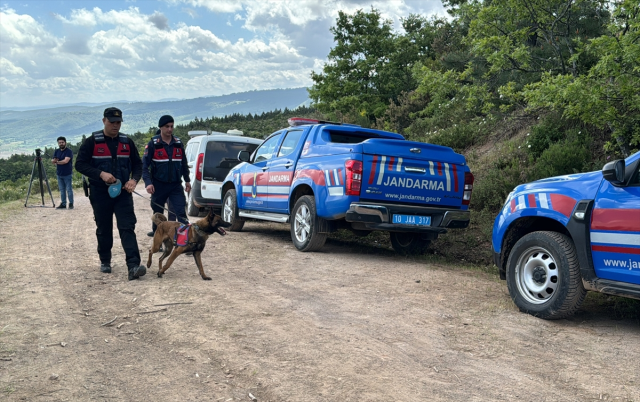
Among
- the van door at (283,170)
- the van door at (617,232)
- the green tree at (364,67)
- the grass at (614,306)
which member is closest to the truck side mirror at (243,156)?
the van door at (283,170)

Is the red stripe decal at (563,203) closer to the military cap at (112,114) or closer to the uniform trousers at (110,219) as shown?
the uniform trousers at (110,219)

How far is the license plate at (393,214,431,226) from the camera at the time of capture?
781 cm

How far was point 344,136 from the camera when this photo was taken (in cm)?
924

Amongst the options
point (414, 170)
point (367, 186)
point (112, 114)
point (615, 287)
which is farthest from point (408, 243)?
point (112, 114)

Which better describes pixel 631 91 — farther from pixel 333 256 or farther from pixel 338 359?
pixel 338 359

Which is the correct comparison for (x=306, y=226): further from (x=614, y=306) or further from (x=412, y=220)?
(x=614, y=306)

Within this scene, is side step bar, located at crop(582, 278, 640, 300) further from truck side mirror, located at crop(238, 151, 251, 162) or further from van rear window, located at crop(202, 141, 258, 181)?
van rear window, located at crop(202, 141, 258, 181)

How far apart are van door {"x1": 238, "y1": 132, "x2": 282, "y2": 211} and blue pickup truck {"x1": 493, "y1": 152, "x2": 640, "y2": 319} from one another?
534 centimetres

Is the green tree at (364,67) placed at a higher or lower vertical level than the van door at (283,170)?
higher

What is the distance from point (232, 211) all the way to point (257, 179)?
125 cm

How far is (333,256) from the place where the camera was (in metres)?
8.48

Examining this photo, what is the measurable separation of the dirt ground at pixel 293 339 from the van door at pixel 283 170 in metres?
2.28

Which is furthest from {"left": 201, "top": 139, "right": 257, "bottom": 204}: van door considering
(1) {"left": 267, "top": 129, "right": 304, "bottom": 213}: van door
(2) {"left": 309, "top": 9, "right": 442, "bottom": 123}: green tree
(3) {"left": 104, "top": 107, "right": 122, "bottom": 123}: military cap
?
(2) {"left": 309, "top": 9, "right": 442, "bottom": 123}: green tree

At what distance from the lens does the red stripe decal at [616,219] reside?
4484 millimetres
